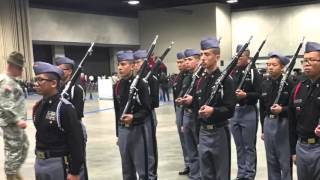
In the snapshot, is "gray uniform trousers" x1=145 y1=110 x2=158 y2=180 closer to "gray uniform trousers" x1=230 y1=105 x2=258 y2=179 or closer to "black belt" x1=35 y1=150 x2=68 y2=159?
"gray uniform trousers" x1=230 y1=105 x2=258 y2=179

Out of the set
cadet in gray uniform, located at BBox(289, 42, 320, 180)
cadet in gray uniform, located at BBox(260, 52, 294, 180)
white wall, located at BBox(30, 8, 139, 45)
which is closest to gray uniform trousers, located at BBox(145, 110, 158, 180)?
cadet in gray uniform, located at BBox(260, 52, 294, 180)

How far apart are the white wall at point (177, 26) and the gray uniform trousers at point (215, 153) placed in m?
21.1

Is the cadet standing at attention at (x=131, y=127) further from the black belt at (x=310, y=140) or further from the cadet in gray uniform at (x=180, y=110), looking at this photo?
the black belt at (x=310, y=140)

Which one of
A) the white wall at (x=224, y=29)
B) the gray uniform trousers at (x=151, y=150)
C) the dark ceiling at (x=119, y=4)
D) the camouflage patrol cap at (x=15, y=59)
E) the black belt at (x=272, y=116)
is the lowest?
the gray uniform trousers at (x=151, y=150)

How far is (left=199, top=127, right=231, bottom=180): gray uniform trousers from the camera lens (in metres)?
4.44

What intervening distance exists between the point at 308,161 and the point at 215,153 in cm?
95

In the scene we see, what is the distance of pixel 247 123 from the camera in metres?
5.95

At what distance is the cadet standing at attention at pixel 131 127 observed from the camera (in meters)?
5.07

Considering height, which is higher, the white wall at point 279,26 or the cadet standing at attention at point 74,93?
the white wall at point 279,26

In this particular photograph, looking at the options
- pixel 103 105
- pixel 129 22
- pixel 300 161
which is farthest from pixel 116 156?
pixel 129 22

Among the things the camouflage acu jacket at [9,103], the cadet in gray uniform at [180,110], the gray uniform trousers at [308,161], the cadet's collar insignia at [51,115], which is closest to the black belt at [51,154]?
the cadet's collar insignia at [51,115]

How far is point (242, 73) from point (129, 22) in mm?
22388

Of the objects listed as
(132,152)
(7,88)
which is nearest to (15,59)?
(7,88)

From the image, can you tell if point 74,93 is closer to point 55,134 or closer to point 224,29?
point 55,134
